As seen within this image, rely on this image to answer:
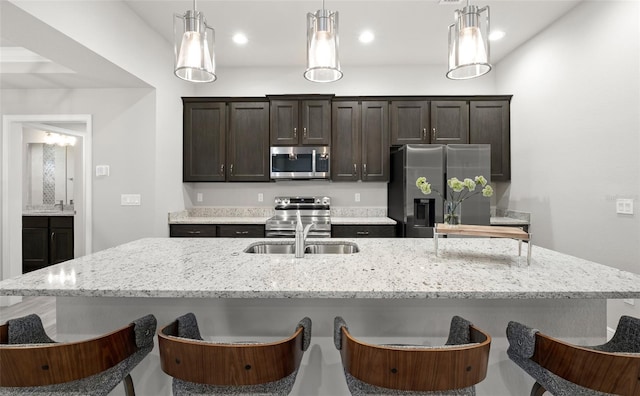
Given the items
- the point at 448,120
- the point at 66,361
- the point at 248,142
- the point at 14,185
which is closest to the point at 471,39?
the point at 66,361

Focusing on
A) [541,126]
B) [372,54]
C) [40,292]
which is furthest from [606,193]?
[40,292]

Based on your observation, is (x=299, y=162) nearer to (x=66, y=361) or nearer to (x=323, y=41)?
(x=323, y=41)

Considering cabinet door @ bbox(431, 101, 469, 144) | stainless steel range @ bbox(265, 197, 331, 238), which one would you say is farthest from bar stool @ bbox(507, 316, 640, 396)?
cabinet door @ bbox(431, 101, 469, 144)

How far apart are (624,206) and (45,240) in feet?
21.5

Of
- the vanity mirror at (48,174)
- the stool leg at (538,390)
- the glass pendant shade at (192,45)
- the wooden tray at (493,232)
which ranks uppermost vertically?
the glass pendant shade at (192,45)

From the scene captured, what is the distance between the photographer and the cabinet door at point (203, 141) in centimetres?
392

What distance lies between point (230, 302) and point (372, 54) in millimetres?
3428

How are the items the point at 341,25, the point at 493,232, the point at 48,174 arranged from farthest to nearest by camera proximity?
the point at 48,174 < the point at 341,25 < the point at 493,232

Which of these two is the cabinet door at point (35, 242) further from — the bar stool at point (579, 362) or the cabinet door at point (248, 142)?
the bar stool at point (579, 362)

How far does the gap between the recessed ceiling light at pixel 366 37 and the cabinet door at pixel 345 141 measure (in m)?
0.69

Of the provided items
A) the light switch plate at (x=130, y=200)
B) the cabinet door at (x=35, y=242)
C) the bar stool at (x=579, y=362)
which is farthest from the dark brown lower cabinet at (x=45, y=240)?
the bar stool at (x=579, y=362)

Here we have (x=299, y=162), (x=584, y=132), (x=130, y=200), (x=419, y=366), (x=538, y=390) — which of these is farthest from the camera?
(x=299, y=162)

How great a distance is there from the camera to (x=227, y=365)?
3.04 feet

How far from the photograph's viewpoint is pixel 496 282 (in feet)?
3.94
